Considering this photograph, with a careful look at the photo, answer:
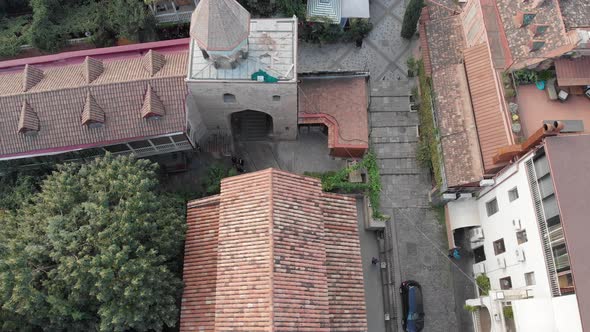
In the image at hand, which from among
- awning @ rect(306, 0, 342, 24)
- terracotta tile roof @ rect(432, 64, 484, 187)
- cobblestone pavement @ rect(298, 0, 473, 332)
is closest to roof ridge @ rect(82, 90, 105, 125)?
cobblestone pavement @ rect(298, 0, 473, 332)

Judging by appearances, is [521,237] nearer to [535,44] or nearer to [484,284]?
[484,284]

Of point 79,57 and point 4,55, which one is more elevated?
point 4,55

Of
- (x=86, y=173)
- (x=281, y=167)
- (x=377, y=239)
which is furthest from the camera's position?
(x=281, y=167)

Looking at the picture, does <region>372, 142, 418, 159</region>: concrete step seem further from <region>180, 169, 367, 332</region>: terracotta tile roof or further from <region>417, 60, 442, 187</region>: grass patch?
<region>180, 169, 367, 332</region>: terracotta tile roof

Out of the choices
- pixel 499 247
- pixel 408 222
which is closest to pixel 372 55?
pixel 408 222

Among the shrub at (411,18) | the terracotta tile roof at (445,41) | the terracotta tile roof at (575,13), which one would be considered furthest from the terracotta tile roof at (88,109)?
the terracotta tile roof at (575,13)

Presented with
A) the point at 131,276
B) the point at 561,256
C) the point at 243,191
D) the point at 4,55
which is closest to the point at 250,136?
the point at 243,191

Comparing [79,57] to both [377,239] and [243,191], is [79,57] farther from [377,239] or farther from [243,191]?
[377,239]
